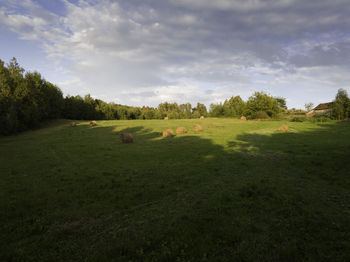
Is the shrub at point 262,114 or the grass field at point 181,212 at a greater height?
the shrub at point 262,114

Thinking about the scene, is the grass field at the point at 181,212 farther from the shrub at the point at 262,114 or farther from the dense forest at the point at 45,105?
the shrub at the point at 262,114

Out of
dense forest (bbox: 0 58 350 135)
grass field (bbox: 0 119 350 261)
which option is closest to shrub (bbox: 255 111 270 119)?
dense forest (bbox: 0 58 350 135)

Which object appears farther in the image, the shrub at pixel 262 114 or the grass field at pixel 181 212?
the shrub at pixel 262 114

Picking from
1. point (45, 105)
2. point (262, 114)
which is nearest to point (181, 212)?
point (45, 105)

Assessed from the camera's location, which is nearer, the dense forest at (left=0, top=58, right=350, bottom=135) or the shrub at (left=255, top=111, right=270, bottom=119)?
the dense forest at (left=0, top=58, right=350, bottom=135)

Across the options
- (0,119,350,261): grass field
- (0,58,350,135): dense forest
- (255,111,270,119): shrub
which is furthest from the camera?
(255,111,270,119): shrub

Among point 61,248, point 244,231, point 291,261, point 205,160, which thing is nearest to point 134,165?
point 205,160

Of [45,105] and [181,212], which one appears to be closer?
[181,212]

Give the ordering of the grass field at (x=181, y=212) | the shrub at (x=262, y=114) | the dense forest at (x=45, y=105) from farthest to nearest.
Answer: the shrub at (x=262, y=114), the dense forest at (x=45, y=105), the grass field at (x=181, y=212)

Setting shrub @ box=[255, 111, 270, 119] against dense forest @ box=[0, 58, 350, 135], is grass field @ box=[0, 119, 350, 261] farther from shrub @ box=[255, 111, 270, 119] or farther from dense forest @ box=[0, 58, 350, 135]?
shrub @ box=[255, 111, 270, 119]

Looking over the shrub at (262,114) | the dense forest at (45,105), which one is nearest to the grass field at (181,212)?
the dense forest at (45,105)

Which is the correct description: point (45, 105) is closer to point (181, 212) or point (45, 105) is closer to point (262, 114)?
point (181, 212)

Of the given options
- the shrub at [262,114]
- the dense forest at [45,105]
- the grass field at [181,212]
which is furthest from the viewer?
the shrub at [262,114]

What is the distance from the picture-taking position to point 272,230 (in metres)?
6.14
